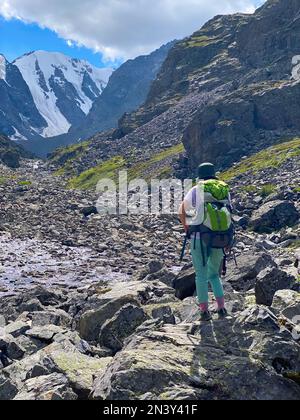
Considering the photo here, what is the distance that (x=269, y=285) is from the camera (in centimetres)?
1407

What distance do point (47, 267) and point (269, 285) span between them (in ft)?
74.0

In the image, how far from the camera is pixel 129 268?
32.9 metres

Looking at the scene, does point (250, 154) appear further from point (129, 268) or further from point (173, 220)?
point (129, 268)

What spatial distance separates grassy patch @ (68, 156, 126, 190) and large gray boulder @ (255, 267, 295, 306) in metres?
89.2

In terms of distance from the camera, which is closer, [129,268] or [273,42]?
[129,268]

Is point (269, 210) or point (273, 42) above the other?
point (273, 42)

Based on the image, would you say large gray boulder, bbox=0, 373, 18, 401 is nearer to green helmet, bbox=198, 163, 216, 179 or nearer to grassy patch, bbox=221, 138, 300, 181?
green helmet, bbox=198, 163, 216, 179

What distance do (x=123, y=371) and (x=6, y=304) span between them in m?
15.9

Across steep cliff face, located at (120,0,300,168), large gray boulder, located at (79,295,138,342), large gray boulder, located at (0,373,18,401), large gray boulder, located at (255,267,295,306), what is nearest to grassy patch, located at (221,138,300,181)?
steep cliff face, located at (120,0,300,168)

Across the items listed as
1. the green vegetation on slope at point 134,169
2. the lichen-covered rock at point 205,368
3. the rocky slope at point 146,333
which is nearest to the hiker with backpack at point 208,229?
the rocky slope at point 146,333

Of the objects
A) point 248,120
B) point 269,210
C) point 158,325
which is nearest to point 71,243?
point 269,210
